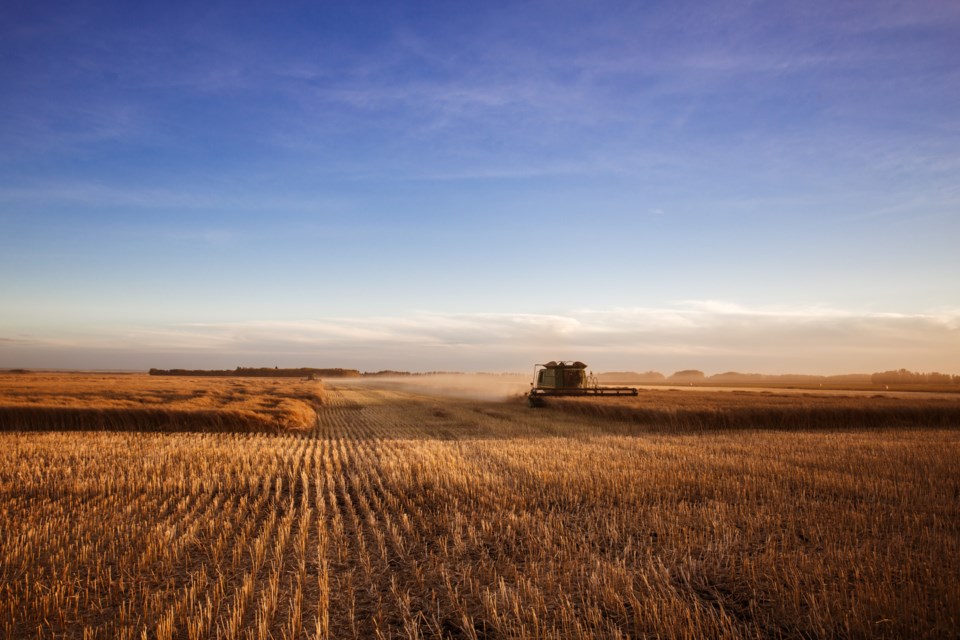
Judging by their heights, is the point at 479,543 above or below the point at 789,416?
below

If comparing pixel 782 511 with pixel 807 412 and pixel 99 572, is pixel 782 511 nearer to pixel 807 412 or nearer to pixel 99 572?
pixel 99 572

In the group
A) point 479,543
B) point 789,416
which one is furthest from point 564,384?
point 479,543

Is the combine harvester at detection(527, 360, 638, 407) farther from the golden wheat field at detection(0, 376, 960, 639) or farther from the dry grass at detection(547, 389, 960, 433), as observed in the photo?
the golden wheat field at detection(0, 376, 960, 639)

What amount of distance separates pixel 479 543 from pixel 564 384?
26.9m

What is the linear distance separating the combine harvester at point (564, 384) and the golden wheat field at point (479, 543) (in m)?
17.3

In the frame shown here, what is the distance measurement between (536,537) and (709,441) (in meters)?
11.9

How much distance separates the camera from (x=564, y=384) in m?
33.3

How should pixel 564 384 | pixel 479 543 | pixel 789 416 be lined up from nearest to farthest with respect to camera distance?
pixel 479 543, pixel 789 416, pixel 564 384

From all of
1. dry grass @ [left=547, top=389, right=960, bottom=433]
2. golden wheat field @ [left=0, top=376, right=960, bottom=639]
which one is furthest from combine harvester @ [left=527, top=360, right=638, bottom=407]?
golden wheat field @ [left=0, top=376, right=960, bottom=639]

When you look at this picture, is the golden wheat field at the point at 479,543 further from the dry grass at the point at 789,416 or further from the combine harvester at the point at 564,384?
the combine harvester at the point at 564,384

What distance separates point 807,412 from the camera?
23828mm

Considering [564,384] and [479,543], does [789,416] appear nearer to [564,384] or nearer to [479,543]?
[564,384]

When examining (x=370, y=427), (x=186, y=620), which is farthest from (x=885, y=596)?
(x=370, y=427)

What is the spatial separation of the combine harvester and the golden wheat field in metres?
17.3
